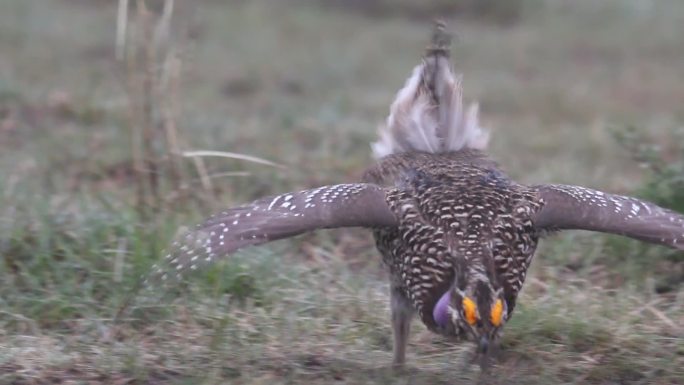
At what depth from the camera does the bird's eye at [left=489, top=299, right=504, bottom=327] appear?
15.4ft

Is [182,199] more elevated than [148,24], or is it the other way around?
[148,24]

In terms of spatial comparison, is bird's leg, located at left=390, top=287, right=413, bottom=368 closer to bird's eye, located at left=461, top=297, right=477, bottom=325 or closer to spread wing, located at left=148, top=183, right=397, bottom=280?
spread wing, located at left=148, top=183, right=397, bottom=280

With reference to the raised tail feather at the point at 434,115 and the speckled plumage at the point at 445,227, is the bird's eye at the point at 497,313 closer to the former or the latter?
the speckled plumage at the point at 445,227

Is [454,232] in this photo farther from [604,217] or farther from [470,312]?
[604,217]

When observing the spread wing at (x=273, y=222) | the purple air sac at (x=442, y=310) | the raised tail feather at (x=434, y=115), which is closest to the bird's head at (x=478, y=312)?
the purple air sac at (x=442, y=310)

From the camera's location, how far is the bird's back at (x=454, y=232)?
4906 mm

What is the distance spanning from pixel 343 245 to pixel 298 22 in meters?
7.61

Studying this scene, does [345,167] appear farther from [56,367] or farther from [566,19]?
[566,19]

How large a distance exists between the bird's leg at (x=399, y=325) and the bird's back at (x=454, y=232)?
120mm

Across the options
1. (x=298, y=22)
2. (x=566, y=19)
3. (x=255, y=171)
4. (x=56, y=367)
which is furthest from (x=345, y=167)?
(x=566, y=19)

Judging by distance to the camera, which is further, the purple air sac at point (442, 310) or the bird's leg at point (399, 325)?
the bird's leg at point (399, 325)

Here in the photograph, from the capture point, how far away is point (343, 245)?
728 cm

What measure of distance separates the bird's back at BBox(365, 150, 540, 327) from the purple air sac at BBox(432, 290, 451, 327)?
2.2 inches

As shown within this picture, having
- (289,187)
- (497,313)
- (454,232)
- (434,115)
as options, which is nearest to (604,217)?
(454,232)
